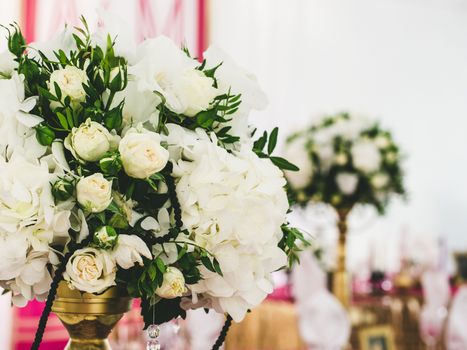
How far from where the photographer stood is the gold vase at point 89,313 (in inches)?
37.1

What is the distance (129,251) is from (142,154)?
0.12 metres

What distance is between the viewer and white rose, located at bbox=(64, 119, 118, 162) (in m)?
0.86

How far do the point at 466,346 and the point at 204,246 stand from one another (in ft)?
7.82

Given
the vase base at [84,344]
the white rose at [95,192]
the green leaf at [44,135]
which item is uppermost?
the green leaf at [44,135]

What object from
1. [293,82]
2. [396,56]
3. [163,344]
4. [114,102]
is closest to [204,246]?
[114,102]

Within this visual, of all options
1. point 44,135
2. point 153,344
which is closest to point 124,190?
point 44,135

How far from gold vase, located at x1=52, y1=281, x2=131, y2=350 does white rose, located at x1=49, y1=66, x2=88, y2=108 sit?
249mm

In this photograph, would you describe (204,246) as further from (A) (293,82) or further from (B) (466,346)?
(A) (293,82)

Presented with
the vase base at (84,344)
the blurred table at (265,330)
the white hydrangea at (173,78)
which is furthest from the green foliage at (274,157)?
the blurred table at (265,330)

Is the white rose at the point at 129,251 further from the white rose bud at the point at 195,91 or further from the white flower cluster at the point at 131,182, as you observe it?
the white rose bud at the point at 195,91

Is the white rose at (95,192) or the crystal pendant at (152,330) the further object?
the crystal pendant at (152,330)

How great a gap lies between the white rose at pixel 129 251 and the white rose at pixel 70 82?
0.64 ft

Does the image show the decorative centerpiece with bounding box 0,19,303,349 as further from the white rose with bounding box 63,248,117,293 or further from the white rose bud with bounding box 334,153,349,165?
the white rose bud with bounding box 334,153,349,165

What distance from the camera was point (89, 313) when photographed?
949mm
